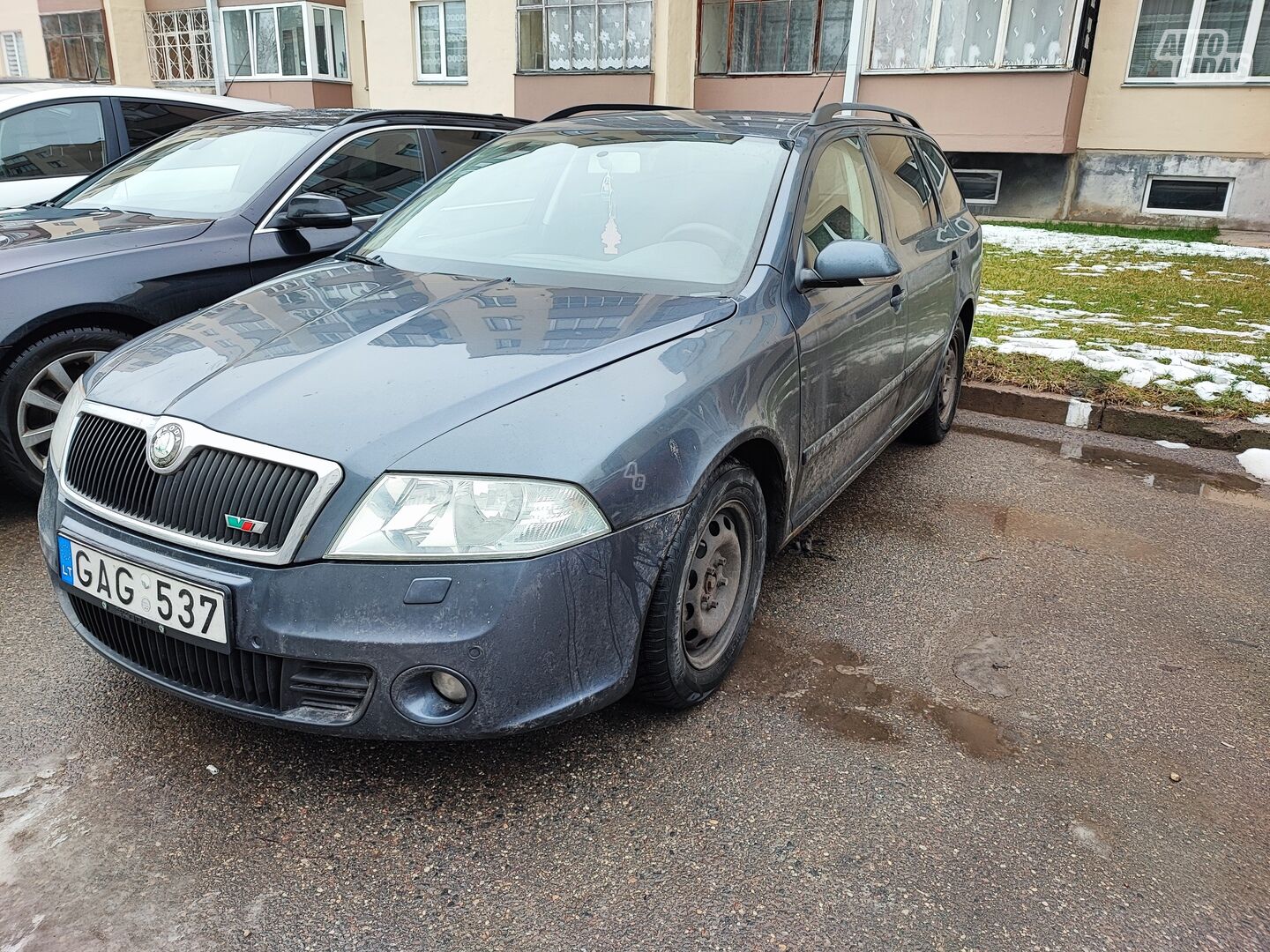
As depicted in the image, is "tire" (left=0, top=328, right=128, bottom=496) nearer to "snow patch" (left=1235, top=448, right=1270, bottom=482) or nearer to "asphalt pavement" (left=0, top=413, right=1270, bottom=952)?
"asphalt pavement" (left=0, top=413, right=1270, bottom=952)

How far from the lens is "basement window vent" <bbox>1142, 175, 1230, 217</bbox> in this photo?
14859 mm

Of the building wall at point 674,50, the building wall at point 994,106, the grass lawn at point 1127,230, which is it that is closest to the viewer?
the grass lawn at point 1127,230

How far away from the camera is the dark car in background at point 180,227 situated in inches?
154

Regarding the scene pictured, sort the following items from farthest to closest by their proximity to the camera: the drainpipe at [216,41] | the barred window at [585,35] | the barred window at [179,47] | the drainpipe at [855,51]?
the barred window at [179,47] < the drainpipe at [216,41] < the barred window at [585,35] < the drainpipe at [855,51]

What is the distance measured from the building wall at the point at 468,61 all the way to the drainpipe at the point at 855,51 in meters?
6.69

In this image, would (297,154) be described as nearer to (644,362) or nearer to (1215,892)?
(644,362)

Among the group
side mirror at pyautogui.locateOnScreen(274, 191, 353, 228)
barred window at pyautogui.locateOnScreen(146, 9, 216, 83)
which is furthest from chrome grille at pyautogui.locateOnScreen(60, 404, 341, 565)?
barred window at pyautogui.locateOnScreen(146, 9, 216, 83)

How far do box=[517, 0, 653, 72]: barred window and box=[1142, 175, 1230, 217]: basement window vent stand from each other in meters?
8.51

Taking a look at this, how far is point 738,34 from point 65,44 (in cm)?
2122

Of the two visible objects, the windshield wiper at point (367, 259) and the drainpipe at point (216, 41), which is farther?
the drainpipe at point (216, 41)

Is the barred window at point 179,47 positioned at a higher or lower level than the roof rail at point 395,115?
higher

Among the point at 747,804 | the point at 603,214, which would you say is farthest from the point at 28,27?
the point at 747,804

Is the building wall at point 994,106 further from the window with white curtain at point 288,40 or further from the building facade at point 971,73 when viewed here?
the window with white curtain at point 288,40

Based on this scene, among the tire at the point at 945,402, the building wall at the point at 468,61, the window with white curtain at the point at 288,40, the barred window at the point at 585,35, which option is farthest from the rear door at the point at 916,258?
the window with white curtain at the point at 288,40
